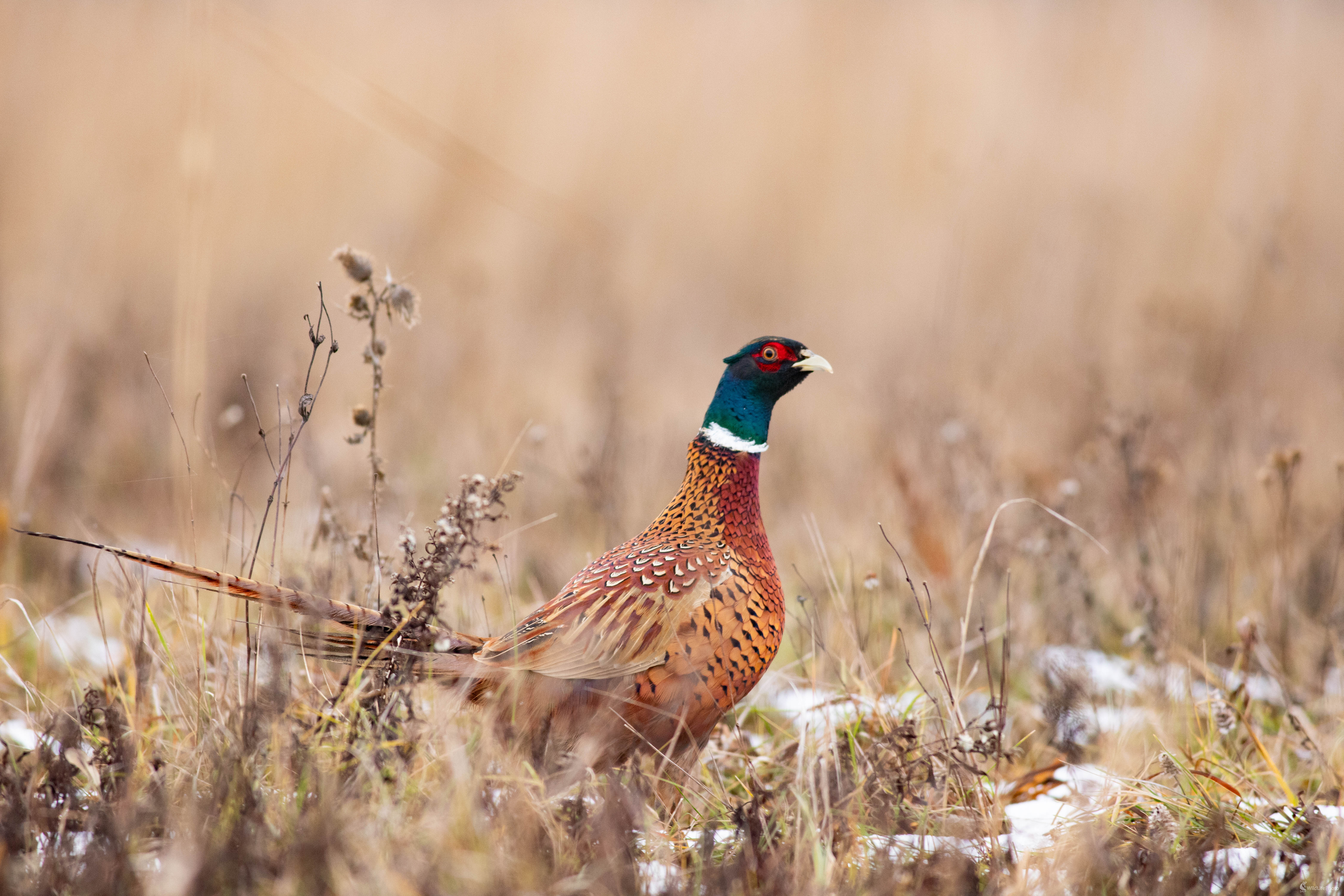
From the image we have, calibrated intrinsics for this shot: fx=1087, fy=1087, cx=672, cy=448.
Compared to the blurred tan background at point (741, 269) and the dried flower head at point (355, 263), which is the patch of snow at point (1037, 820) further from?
the dried flower head at point (355, 263)

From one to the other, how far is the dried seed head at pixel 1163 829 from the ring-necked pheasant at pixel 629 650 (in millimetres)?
875

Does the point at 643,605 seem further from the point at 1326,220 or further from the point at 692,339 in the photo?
the point at 1326,220

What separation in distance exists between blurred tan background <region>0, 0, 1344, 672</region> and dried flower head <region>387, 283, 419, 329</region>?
140 centimetres

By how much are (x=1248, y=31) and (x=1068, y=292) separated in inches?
97.9

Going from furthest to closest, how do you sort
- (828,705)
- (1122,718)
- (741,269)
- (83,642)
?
(741,269)
(83,642)
(1122,718)
(828,705)

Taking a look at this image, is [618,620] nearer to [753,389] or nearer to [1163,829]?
[753,389]

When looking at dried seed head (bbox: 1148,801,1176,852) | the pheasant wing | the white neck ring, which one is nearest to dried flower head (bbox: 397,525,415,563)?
the pheasant wing

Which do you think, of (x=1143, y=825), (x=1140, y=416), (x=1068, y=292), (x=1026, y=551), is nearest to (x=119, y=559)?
(x=1143, y=825)

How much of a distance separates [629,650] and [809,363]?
0.89 m

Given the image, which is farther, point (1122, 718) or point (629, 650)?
point (1122, 718)

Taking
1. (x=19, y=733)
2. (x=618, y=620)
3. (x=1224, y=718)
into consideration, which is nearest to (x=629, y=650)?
(x=618, y=620)

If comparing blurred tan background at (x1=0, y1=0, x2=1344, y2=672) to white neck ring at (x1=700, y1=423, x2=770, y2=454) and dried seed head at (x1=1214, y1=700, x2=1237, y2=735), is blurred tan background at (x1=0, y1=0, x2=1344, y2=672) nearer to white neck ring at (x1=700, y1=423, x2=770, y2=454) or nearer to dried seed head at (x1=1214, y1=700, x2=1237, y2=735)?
dried seed head at (x1=1214, y1=700, x2=1237, y2=735)

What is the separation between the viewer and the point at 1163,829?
229 cm

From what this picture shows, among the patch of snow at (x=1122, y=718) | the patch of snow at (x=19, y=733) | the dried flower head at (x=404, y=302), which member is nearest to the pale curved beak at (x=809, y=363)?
the dried flower head at (x=404, y=302)
